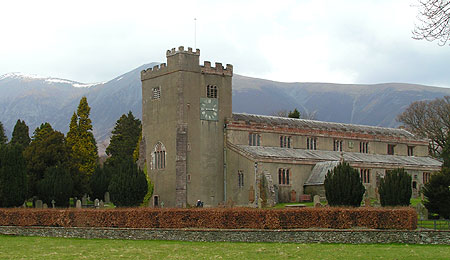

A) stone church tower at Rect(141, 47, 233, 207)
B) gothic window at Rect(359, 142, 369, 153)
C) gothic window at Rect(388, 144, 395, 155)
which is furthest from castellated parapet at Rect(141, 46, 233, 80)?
gothic window at Rect(388, 144, 395, 155)

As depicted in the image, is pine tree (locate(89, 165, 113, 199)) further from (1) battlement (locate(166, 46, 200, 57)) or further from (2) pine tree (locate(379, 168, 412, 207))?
(2) pine tree (locate(379, 168, 412, 207))

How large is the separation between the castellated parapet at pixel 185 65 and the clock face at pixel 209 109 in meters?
2.75

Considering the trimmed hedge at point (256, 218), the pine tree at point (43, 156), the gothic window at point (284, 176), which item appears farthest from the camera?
the pine tree at point (43, 156)

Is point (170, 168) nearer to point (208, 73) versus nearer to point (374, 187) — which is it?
point (208, 73)

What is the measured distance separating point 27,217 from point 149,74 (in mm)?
23646

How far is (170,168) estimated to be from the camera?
2329 inches

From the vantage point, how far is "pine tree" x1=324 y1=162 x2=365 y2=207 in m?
46.9

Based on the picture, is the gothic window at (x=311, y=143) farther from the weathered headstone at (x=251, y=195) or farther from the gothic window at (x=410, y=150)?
the gothic window at (x=410, y=150)

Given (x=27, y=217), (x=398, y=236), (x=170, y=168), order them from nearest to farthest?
(x=398, y=236) < (x=27, y=217) < (x=170, y=168)

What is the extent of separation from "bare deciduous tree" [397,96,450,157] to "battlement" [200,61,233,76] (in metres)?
39.9

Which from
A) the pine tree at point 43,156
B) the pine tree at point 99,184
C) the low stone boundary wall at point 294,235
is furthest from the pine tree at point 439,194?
the pine tree at point 99,184

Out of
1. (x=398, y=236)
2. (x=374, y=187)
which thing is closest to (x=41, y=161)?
(x=374, y=187)

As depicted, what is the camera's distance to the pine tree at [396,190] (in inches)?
1845

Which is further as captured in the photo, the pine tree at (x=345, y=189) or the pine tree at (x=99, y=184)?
the pine tree at (x=99, y=184)
